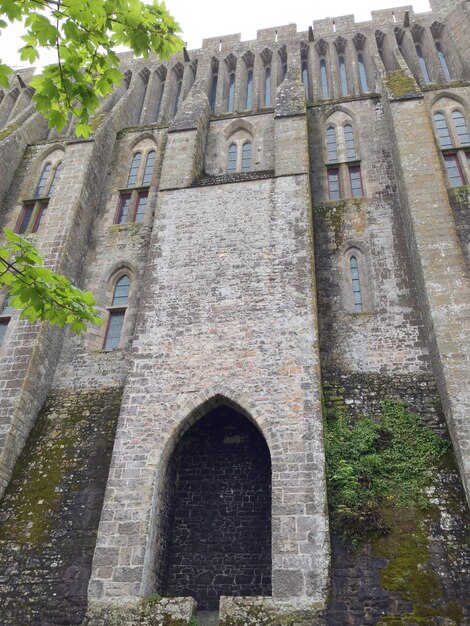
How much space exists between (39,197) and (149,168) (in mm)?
3804

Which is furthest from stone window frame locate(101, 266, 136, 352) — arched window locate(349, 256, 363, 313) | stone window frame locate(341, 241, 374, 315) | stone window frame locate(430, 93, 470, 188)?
stone window frame locate(430, 93, 470, 188)

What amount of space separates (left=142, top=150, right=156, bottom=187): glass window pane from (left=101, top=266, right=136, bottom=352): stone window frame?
3.71 m

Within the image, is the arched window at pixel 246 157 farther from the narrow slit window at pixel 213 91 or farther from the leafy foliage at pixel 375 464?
the leafy foliage at pixel 375 464

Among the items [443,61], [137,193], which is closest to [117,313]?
[137,193]

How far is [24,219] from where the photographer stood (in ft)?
56.5

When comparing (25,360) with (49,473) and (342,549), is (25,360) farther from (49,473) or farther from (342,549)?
(342,549)

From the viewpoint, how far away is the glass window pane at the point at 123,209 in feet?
55.7

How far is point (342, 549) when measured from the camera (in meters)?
9.68

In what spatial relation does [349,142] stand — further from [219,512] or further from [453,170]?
[219,512]

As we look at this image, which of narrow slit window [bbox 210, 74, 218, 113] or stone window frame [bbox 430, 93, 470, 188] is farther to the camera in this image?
narrow slit window [bbox 210, 74, 218, 113]

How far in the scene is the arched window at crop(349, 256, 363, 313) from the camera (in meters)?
13.8

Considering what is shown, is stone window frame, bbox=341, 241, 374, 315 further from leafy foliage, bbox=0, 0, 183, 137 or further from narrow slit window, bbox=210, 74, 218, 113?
narrow slit window, bbox=210, 74, 218, 113

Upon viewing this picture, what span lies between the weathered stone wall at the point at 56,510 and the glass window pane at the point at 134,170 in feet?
26.5

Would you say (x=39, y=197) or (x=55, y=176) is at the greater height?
(x=55, y=176)
